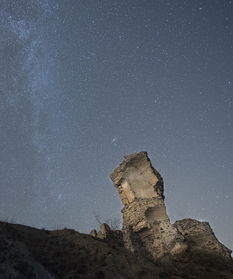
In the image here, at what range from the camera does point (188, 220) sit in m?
31.2

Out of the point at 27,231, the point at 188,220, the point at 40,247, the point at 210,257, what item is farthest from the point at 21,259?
the point at 188,220

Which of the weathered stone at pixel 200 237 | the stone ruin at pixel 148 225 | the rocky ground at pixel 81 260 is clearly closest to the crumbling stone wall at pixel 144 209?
the stone ruin at pixel 148 225

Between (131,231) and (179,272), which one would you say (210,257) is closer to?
(179,272)

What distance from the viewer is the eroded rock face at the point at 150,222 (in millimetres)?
26766

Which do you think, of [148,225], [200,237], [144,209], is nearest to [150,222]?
[148,225]

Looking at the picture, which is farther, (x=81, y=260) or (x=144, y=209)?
(x=144, y=209)

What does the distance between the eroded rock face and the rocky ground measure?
3.31 feet

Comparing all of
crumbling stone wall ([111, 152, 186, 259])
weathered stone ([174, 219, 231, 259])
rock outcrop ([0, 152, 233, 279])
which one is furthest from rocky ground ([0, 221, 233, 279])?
crumbling stone wall ([111, 152, 186, 259])

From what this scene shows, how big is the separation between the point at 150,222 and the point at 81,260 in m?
8.53

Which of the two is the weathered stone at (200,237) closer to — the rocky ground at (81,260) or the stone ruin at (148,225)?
the stone ruin at (148,225)

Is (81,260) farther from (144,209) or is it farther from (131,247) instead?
(144,209)

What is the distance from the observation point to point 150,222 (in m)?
28.7

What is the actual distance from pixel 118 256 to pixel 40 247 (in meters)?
6.30

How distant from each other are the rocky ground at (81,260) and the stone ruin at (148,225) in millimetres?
995
